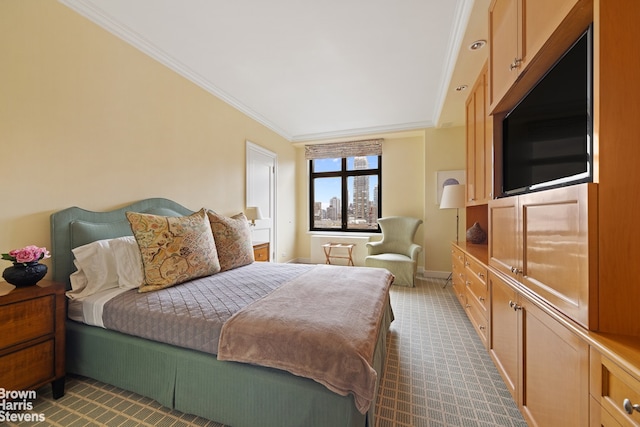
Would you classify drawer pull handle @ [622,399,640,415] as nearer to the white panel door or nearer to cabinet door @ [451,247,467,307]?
cabinet door @ [451,247,467,307]

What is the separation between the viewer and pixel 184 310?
143 centimetres

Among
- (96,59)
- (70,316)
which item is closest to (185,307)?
(70,316)

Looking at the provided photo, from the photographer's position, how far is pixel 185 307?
1.45 meters

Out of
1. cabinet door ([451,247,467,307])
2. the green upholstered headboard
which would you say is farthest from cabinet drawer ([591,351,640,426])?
the green upholstered headboard

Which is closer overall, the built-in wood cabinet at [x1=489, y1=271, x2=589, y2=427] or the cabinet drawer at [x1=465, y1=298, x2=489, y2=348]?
the built-in wood cabinet at [x1=489, y1=271, x2=589, y2=427]

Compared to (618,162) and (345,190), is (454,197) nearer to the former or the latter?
(345,190)

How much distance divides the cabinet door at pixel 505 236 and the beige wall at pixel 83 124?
2875 millimetres

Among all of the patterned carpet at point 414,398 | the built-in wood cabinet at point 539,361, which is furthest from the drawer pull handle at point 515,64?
the patterned carpet at point 414,398

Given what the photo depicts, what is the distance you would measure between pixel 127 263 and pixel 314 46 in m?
2.38

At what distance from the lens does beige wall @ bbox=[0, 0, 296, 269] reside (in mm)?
1580

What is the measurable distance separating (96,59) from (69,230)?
1352 millimetres

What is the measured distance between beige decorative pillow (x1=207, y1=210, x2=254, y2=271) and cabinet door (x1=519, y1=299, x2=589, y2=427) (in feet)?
7.12

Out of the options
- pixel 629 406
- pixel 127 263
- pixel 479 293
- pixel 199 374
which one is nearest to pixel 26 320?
pixel 127 263

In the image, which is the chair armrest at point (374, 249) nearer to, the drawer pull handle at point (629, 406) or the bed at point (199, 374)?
the bed at point (199, 374)
